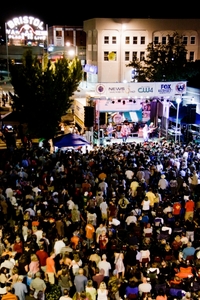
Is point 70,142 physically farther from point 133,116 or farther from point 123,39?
point 123,39

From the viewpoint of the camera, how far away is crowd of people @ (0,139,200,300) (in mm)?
8383

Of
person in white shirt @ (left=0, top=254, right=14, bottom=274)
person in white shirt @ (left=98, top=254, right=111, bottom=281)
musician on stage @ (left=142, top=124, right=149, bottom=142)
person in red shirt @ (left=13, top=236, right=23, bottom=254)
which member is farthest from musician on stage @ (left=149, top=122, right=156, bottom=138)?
person in white shirt @ (left=0, top=254, right=14, bottom=274)

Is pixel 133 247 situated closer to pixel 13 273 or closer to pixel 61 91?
pixel 13 273

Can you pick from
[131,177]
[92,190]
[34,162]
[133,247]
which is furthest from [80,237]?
[34,162]

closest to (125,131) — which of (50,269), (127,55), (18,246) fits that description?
(18,246)

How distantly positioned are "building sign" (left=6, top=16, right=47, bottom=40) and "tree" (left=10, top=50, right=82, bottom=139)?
36268 millimetres

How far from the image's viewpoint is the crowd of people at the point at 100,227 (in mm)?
8383

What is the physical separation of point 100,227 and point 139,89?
13844 mm

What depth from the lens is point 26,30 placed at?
57.6 m

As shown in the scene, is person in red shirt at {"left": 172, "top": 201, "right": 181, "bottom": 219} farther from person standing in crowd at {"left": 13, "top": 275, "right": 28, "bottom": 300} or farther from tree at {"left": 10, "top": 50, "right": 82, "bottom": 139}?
tree at {"left": 10, "top": 50, "right": 82, "bottom": 139}

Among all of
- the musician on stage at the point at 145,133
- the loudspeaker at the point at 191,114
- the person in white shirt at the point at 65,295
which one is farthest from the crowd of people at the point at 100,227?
the musician on stage at the point at 145,133

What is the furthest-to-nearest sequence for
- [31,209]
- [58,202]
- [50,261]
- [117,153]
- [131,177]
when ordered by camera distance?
[117,153] → [131,177] → [58,202] → [31,209] → [50,261]

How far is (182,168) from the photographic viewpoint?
54.5 ft

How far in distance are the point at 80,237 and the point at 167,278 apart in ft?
8.86
